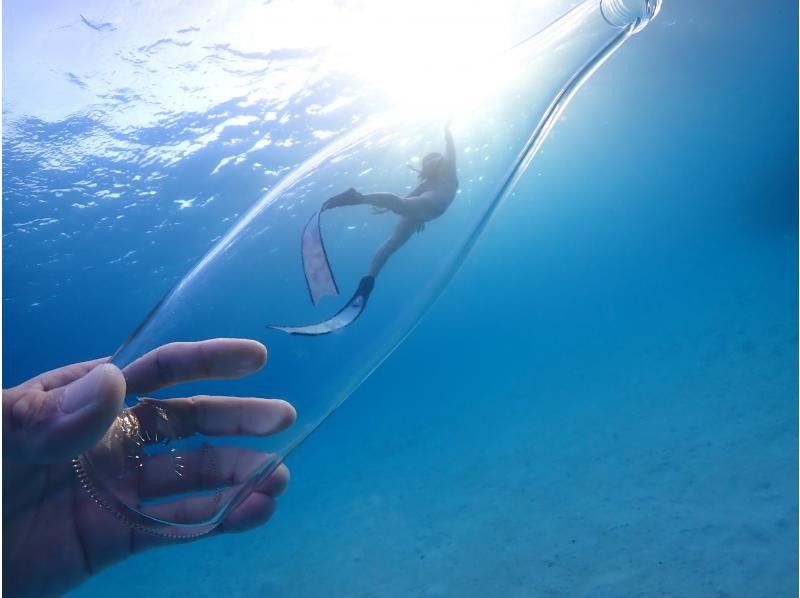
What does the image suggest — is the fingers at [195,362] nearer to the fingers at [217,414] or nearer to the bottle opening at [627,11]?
the fingers at [217,414]

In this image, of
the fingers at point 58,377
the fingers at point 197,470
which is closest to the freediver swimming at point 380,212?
the fingers at point 197,470

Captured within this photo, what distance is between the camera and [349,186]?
5.42 ft

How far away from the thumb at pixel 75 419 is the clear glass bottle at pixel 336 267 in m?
0.11

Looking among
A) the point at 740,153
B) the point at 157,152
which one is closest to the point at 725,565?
the point at 157,152

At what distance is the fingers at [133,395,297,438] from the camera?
1490 mm

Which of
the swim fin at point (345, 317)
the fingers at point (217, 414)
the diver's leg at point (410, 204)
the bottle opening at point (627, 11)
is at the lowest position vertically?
the fingers at point (217, 414)

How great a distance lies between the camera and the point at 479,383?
2123 cm

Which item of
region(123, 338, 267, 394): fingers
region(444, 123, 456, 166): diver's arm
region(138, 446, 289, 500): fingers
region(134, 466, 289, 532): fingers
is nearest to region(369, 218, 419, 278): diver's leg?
region(444, 123, 456, 166): diver's arm

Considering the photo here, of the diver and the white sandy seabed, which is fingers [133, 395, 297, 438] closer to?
the diver

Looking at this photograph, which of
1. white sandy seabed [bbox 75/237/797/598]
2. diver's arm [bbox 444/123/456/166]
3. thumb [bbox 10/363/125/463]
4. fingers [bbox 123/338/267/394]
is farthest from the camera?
white sandy seabed [bbox 75/237/797/598]

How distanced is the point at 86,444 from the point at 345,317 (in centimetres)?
81

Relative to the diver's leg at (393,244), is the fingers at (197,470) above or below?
below

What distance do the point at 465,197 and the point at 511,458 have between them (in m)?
9.09

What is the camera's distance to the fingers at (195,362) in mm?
1425
